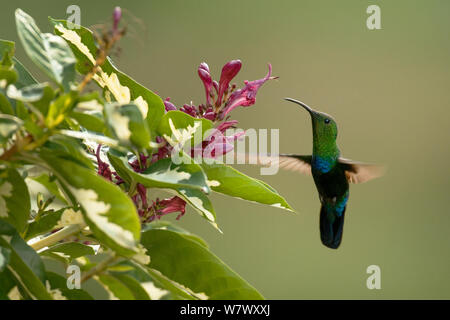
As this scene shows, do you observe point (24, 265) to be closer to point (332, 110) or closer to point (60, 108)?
point (60, 108)

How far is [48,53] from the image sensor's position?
432mm

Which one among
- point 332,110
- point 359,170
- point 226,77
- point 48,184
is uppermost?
point 226,77

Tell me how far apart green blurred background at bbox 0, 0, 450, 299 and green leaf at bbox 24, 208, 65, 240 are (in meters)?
3.01

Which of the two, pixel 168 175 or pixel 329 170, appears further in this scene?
pixel 329 170

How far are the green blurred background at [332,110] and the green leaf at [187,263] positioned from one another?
121 inches

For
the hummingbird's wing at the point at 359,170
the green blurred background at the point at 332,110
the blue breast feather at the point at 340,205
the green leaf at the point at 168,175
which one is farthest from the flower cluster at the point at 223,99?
the green blurred background at the point at 332,110

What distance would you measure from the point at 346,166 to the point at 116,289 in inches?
27.2

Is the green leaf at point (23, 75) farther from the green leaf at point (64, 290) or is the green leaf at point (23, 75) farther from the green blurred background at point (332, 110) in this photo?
the green blurred background at point (332, 110)

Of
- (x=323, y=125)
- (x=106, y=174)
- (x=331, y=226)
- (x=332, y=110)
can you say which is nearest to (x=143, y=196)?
(x=106, y=174)

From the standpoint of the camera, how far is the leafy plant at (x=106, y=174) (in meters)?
0.39

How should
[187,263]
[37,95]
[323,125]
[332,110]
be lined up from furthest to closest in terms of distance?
[332,110], [323,125], [187,263], [37,95]

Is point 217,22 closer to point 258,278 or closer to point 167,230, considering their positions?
point 258,278

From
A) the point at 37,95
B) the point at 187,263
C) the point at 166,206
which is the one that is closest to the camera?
the point at 37,95
